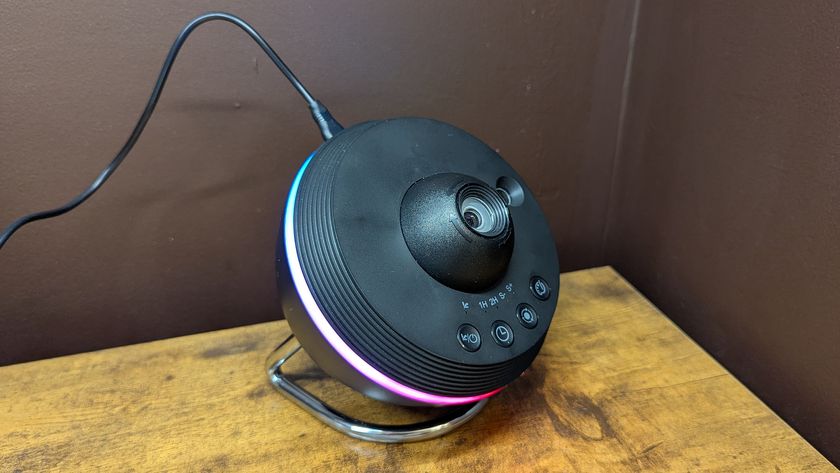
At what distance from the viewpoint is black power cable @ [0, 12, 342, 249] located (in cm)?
57

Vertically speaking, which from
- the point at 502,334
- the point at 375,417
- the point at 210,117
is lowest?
the point at 375,417

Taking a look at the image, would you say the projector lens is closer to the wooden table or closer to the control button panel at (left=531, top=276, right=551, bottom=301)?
the control button panel at (left=531, top=276, right=551, bottom=301)

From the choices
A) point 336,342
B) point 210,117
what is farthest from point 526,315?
point 210,117

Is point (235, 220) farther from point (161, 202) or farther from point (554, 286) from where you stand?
point (554, 286)

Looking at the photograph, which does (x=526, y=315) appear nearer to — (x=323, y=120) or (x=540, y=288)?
(x=540, y=288)

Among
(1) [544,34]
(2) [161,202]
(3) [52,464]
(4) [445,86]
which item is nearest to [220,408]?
(3) [52,464]

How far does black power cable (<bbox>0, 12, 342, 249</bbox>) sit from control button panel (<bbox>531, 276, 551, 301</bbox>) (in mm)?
230

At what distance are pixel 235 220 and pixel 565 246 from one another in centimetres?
44

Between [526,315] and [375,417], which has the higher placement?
A: [526,315]

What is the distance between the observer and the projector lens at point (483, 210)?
1.61 feet

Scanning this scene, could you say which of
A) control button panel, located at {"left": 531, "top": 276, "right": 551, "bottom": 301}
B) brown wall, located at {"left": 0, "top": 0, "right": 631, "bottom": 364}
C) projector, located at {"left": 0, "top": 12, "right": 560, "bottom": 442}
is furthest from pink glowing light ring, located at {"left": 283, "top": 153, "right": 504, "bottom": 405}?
brown wall, located at {"left": 0, "top": 0, "right": 631, "bottom": 364}

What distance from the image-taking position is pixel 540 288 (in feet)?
1.73

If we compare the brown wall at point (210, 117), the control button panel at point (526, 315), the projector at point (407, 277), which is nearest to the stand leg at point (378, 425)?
the projector at point (407, 277)

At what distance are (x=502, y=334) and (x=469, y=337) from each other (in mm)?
32
